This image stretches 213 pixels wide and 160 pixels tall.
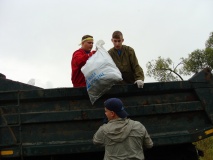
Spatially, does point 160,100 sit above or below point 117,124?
above

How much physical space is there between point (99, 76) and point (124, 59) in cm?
82

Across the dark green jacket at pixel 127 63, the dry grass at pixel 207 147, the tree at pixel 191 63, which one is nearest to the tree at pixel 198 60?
the tree at pixel 191 63

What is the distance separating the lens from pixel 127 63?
3781 mm

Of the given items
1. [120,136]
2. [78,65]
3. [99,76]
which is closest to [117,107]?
[120,136]

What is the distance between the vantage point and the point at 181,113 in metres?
3.21

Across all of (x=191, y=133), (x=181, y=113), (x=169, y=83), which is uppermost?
(x=169, y=83)

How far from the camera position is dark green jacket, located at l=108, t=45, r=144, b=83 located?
3756 mm

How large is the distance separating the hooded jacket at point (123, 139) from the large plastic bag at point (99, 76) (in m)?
0.66

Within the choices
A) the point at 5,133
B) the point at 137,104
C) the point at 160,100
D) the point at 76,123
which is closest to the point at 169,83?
the point at 160,100

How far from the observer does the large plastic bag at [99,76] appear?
3051mm

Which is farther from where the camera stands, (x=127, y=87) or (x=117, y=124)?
(x=127, y=87)

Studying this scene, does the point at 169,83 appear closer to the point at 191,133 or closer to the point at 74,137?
the point at 191,133

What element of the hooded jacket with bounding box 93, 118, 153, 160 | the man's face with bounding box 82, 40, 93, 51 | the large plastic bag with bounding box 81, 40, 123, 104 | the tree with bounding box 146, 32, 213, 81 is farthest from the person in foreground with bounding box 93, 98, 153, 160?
the tree with bounding box 146, 32, 213, 81

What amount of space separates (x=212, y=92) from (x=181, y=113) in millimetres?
398
